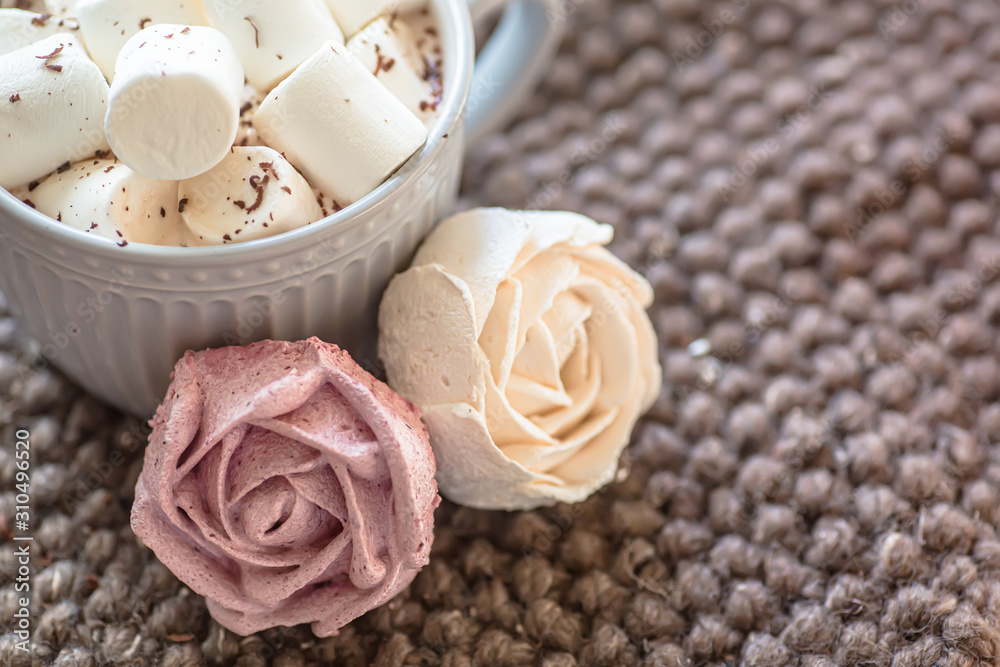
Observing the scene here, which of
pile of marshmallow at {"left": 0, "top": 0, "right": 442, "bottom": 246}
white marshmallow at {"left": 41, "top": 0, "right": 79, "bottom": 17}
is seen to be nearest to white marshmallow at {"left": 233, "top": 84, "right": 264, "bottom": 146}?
pile of marshmallow at {"left": 0, "top": 0, "right": 442, "bottom": 246}

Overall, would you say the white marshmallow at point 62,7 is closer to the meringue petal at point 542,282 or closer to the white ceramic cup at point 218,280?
the white ceramic cup at point 218,280

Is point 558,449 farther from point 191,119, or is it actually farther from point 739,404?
point 191,119

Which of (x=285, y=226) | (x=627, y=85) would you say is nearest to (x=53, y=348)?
(x=285, y=226)

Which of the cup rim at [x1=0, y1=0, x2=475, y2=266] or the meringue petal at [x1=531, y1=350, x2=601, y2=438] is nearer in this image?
the cup rim at [x1=0, y1=0, x2=475, y2=266]

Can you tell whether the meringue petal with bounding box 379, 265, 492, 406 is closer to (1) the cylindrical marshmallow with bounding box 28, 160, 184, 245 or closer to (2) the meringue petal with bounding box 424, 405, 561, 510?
(2) the meringue petal with bounding box 424, 405, 561, 510

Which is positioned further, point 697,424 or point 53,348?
point 697,424

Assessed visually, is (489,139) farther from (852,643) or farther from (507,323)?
(852,643)

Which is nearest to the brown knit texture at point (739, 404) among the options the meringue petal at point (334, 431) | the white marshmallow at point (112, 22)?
the meringue petal at point (334, 431)
